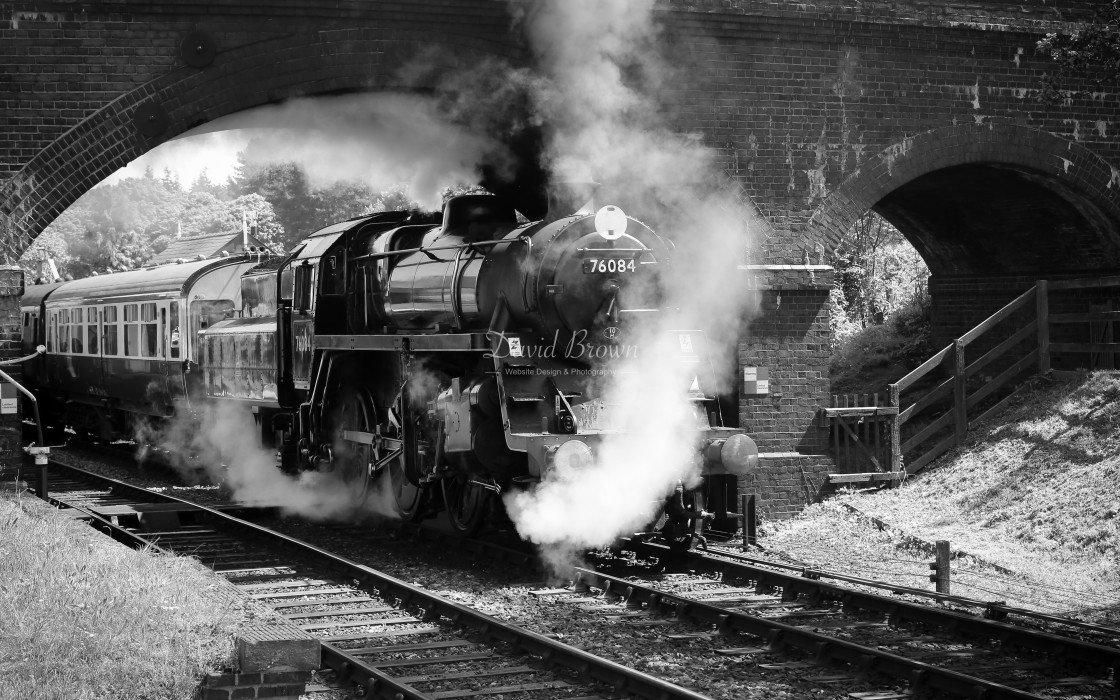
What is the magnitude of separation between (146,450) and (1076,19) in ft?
48.2

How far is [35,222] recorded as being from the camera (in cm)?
1197

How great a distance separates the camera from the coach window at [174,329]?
1698 centimetres

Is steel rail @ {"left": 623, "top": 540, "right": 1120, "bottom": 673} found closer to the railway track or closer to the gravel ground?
the railway track

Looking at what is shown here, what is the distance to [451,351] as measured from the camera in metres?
10.3

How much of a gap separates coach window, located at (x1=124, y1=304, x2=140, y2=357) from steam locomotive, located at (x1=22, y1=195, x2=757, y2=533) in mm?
3227

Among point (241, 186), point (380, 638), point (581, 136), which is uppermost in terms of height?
point (241, 186)

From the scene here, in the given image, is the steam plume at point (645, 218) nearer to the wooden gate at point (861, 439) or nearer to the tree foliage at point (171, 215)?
the wooden gate at point (861, 439)

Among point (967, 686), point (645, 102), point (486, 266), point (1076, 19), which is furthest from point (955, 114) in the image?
point (967, 686)

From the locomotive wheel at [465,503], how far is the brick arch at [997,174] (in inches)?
205

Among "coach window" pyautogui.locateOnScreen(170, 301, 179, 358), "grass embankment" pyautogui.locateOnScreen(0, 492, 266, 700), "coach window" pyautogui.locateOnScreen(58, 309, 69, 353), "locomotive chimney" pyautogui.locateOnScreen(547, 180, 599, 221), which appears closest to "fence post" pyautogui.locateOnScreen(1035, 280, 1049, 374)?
"locomotive chimney" pyautogui.locateOnScreen(547, 180, 599, 221)

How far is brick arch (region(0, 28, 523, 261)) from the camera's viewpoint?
1193 cm

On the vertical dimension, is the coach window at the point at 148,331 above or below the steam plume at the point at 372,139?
below

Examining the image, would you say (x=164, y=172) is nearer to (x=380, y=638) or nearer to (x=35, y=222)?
(x=35, y=222)

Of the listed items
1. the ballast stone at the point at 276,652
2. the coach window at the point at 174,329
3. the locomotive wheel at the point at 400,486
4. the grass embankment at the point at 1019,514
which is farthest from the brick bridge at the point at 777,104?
the ballast stone at the point at 276,652
